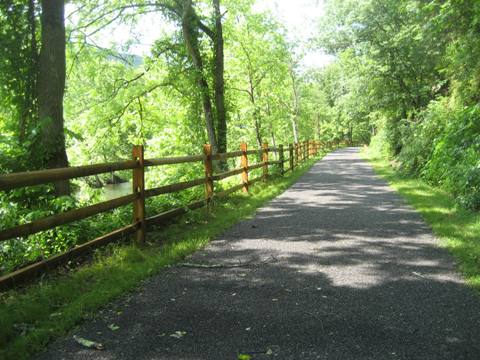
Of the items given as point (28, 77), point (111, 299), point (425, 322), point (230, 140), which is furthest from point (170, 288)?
point (230, 140)

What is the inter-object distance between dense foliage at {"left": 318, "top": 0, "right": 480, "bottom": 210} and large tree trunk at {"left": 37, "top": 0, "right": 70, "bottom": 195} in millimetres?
6381

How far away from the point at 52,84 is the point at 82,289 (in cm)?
363

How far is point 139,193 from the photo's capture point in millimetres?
5574

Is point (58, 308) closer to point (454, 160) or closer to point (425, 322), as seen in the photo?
point (425, 322)

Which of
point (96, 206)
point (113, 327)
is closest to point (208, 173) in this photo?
point (96, 206)

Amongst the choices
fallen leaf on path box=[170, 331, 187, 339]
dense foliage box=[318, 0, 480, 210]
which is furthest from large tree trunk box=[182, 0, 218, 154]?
fallen leaf on path box=[170, 331, 187, 339]

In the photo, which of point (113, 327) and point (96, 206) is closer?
point (113, 327)

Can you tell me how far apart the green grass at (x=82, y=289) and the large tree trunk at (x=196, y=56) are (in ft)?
27.9

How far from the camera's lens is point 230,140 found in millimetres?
34531

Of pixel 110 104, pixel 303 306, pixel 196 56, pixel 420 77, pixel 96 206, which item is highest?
pixel 196 56

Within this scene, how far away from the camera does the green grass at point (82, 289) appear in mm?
3092

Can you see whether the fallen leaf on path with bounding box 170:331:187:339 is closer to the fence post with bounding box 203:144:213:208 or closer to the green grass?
the green grass

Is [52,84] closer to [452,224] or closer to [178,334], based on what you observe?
[178,334]

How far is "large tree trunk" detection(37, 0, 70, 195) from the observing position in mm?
6129
